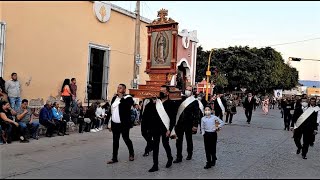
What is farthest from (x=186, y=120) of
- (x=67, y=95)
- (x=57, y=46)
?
(x=57, y=46)

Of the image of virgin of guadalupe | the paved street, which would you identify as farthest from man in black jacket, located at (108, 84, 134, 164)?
the image of virgin of guadalupe

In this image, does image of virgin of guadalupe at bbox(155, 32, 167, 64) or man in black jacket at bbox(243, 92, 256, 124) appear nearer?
image of virgin of guadalupe at bbox(155, 32, 167, 64)

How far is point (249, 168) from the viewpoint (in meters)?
7.56

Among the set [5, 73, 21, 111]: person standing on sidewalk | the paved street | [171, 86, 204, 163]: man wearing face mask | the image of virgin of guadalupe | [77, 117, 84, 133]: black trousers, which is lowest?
the paved street

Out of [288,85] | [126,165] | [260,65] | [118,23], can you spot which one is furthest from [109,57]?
[288,85]

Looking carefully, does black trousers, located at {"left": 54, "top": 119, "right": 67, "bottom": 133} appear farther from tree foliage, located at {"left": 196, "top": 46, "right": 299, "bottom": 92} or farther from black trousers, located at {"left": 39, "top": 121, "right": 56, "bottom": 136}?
tree foliage, located at {"left": 196, "top": 46, "right": 299, "bottom": 92}

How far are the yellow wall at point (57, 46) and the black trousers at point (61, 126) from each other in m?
1.84

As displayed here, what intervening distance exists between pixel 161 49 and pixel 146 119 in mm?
5327

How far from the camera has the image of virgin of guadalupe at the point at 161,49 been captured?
40.9ft

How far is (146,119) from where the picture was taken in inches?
301

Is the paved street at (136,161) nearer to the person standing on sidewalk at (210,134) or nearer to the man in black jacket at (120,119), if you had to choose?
the person standing on sidewalk at (210,134)

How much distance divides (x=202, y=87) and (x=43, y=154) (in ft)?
64.3

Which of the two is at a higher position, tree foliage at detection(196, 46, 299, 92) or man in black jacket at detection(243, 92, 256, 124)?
tree foliage at detection(196, 46, 299, 92)

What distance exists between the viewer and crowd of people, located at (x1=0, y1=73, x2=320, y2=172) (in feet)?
24.6
